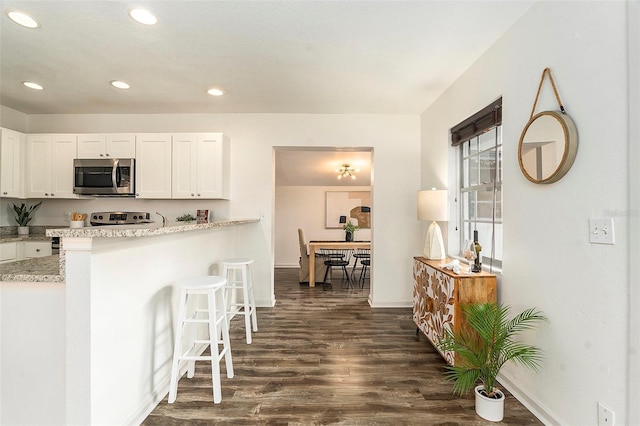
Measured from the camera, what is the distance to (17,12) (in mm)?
1936

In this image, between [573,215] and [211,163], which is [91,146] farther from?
[573,215]

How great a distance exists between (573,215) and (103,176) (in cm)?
449

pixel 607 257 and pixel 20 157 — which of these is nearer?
pixel 607 257

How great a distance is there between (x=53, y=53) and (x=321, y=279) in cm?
453

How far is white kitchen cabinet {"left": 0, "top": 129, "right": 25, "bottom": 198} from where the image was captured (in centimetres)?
336

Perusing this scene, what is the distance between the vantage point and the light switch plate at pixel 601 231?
4.41 feet

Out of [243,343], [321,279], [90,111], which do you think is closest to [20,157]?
[90,111]

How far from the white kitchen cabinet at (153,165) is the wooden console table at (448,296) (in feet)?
10.4

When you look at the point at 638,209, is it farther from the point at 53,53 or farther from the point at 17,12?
the point at 53,53

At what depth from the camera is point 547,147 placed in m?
1.68

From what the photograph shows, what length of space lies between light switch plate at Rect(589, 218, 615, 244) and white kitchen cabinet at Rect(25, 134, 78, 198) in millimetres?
4989

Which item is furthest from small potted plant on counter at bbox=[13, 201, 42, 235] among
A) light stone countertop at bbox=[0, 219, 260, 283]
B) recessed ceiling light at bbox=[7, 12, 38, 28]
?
light stone countertop at bbox=[0, 219, 260, 283]

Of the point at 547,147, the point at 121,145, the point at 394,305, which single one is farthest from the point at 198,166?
the point at 547,147

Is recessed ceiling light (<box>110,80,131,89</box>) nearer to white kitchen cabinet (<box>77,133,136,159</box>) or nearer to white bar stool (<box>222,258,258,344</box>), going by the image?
white kitchen cabinet (<box>77,133,136,159</box>)
